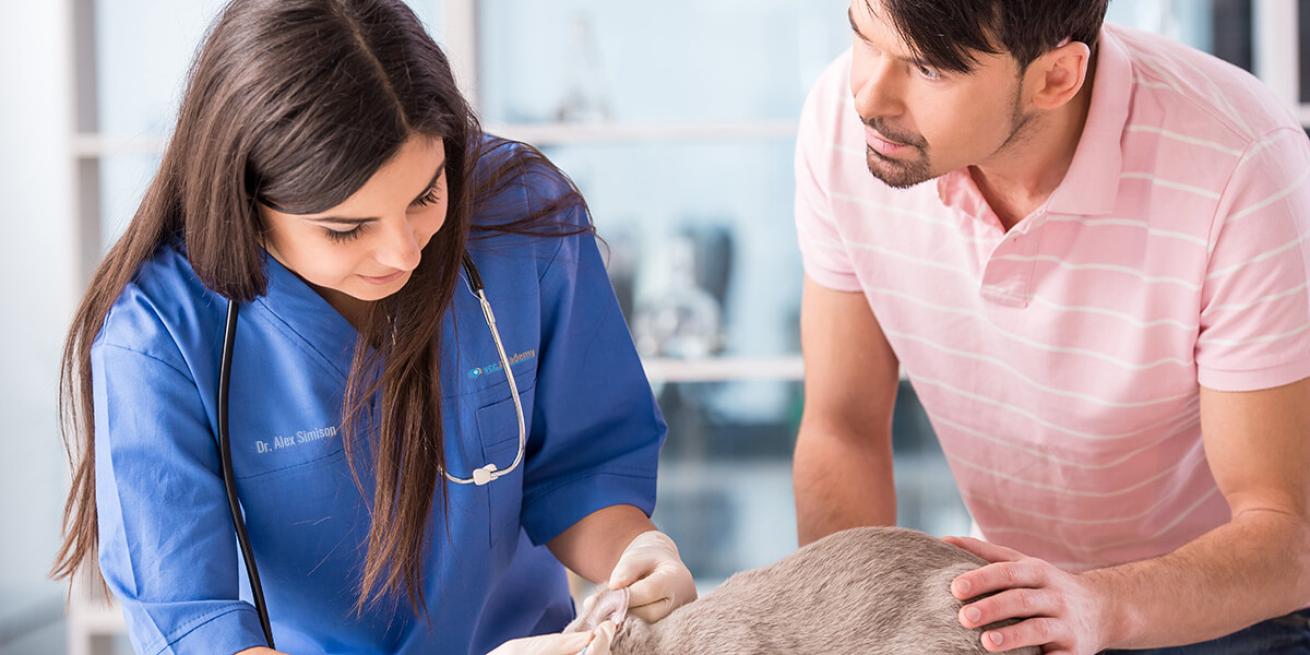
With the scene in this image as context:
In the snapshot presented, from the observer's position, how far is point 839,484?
4.71 ft

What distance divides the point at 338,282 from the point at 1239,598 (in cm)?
88

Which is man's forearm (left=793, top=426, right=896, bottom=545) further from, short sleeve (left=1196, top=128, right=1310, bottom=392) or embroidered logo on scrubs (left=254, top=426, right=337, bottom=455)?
embroidered logo on scrubs (left=254, top=426, right=337, bottom=455)

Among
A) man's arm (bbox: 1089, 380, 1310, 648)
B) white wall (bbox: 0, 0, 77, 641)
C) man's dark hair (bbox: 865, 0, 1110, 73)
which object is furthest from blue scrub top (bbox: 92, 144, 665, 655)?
white wall (bbox: 0, 0, 77, 641)

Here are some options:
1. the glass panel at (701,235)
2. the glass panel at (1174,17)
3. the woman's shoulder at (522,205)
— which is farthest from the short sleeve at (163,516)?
the glass panel at (1174,17)

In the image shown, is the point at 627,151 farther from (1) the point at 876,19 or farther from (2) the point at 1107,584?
(2) the point at 1107,584

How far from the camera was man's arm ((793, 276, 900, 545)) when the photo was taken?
4.75 feet

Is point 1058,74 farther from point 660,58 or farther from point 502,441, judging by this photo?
point 660,58

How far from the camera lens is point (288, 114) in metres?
0.95

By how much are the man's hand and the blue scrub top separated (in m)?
0.40

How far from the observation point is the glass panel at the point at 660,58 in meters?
2.49

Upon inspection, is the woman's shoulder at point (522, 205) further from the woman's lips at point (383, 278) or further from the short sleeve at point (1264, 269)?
the short sleeve at point (1264, 269)

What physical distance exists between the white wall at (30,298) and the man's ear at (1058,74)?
217 centimetres

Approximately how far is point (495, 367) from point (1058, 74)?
0.62m

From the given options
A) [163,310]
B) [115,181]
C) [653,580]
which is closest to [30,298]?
[115,181]
